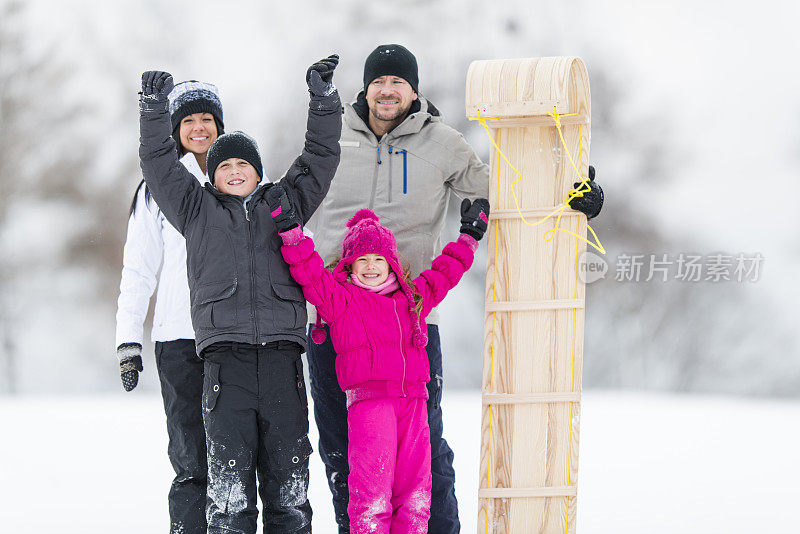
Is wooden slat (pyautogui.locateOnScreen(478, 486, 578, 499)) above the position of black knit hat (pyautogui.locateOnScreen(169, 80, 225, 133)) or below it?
below

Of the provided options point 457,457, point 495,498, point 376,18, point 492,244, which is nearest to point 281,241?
point 492,244

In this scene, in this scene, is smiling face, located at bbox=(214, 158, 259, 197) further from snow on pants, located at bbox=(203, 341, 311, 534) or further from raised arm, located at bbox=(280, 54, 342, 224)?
snow on pants, located at bbox=(203, 341, 311, 534)

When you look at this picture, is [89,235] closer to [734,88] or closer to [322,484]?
[322,484]

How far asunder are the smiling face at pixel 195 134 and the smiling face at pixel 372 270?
648 millimetres

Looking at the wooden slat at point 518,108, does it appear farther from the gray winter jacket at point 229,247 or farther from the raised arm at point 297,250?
the raised arm at point 297,250

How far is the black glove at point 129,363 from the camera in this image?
8.97 ft

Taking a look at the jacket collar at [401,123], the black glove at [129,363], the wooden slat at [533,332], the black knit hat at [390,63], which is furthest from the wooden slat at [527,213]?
the black glove at [129,363]

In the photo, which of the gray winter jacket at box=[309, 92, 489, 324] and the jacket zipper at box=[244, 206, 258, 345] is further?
the gray winter jacket at box=[309, 92, 489, 324]

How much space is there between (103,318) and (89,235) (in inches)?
32.0

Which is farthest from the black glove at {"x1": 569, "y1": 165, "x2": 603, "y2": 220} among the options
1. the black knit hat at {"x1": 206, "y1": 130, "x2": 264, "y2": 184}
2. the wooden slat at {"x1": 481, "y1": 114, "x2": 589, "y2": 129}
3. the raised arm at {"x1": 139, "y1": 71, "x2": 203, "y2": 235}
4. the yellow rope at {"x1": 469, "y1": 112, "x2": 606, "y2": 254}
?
the raised arm at {"x1": 139, "y1": 71, "x2": 203, "y2": 235}

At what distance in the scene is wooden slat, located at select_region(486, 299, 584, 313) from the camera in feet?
9.36

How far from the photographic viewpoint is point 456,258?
2812 mm

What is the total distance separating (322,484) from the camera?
450cm

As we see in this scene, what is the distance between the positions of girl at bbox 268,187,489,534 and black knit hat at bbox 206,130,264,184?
0.17 meters
